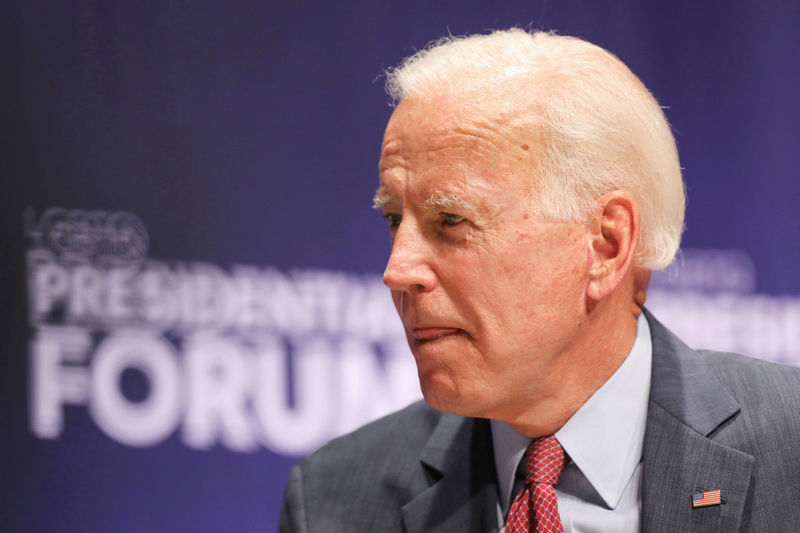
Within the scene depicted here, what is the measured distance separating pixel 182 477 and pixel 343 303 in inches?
27.9

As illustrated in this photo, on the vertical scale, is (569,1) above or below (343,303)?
above

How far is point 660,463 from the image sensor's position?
1.55m

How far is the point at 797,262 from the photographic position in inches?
139

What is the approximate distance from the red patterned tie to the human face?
151mm

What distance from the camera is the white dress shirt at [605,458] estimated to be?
1.57m

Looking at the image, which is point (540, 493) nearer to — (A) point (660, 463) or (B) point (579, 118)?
(A) point (660, 463)

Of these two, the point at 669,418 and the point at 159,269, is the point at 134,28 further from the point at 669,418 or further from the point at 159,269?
the point at 669,418

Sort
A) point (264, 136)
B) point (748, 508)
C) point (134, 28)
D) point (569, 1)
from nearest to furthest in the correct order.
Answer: point (748, 508), point (134, 28), point (264, 136), point (569, 1)

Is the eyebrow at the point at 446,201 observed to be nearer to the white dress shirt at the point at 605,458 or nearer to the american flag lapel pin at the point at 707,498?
the white dress shirt at the point at 605,458

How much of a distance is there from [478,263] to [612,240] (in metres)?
0.28

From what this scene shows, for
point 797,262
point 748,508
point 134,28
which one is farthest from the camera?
point 797,262

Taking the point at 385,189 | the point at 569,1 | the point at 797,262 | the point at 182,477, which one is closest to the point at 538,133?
the point at 385,189

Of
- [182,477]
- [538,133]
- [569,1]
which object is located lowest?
[182,477]

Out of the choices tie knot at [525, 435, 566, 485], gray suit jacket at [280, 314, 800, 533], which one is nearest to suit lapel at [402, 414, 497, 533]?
gray suit jacket at [280, 314, 800, 533]
